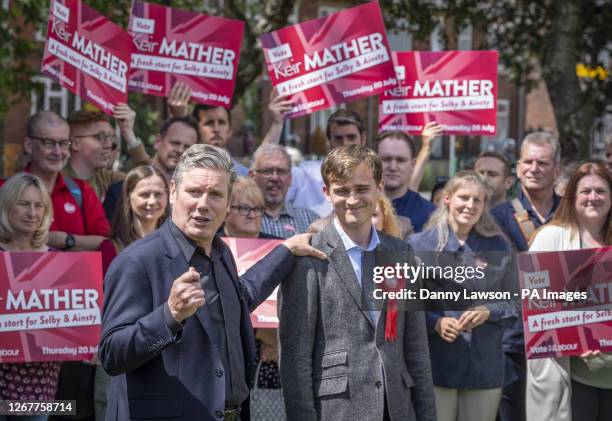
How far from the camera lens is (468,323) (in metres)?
5.43

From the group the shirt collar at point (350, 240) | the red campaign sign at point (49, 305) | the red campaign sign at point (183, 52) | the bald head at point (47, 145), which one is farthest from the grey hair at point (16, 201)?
the red campaign sign at point (183, 52)

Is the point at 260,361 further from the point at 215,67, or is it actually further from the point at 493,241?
the point at 215,67

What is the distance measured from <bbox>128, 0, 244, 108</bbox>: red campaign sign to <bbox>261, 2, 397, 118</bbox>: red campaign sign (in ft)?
1.46

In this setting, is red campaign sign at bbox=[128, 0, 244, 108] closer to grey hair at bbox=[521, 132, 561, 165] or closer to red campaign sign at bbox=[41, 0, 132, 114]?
red campaign sign at bbox=[41, 0, 132, 114]

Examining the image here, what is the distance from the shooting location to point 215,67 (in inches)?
307

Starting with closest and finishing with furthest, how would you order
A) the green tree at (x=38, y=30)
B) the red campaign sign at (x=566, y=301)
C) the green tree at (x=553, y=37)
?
the red campaign sign at (x=566, y=301) → the green tree at (x=38, y=30) → the green tree at (x=553, y=37)

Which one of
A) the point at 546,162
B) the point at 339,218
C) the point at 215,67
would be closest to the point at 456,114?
the point at 546,162

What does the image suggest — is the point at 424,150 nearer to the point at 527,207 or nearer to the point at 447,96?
the point at 447,96

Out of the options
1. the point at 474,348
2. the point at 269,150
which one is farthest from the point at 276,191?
the point at 474,348

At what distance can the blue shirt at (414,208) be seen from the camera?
6.56 meters

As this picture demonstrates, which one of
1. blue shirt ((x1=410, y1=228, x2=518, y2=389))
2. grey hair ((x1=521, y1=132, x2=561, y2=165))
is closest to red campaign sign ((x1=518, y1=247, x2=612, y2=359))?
blue shirt ((x1=410, y1=228, x2=518, y2=389))

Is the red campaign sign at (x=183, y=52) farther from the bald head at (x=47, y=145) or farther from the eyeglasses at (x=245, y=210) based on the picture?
the eyeglasses at (x=245, y=210)

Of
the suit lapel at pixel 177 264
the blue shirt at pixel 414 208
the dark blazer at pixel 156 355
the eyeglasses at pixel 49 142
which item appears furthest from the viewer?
the blue shirt at pixel 414 208

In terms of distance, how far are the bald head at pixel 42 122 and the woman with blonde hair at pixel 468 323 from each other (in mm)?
2519
